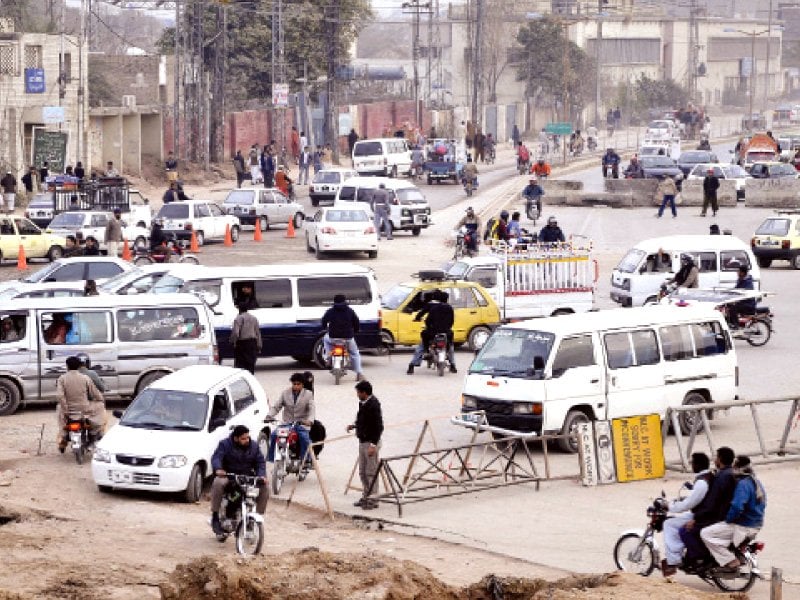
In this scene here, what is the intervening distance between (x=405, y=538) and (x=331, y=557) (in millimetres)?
3356

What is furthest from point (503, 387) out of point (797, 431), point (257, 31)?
point (257, 31)

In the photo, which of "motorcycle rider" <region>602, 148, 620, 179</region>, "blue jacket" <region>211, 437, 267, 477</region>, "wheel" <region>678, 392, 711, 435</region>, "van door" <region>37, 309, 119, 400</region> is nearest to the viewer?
"blue jacket" <region>211, 437, 267, 477</region>

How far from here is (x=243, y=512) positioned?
17.3 m

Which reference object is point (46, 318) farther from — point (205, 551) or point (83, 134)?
point (83, 134)

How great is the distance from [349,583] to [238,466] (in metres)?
3.61

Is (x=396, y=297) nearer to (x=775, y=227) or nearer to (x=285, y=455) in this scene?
(x=285, y=455)

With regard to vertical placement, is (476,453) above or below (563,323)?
below

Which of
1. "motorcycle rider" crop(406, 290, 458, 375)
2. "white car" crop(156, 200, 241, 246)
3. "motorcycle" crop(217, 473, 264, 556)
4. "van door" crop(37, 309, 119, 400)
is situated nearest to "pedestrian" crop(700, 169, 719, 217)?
"white car" crop(156, 200, 241, 246)

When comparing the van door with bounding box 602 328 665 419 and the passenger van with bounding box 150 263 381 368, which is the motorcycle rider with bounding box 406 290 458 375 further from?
the van door with bounding box 602 328 665 419

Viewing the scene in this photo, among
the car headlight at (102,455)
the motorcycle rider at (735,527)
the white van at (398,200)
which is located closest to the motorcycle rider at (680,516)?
the motorcycle rider at (735,527)

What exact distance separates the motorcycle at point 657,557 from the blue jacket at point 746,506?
0.18 meters

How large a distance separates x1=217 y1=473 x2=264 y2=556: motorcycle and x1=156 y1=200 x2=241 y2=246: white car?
92.3 feet

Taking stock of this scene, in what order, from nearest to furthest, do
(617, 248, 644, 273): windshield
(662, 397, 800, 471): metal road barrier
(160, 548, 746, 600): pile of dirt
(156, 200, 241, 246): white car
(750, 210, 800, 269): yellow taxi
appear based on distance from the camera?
(160, 548, 746, 600): pile of dirt, (662, 397, 800, 471): metal road barrier, (617, 248, 644, 273): windshield, (750, 210, 800, 269): yellow taxi, (156, 200, 241, 246): white car

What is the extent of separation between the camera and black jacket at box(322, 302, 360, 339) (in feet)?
88.9
